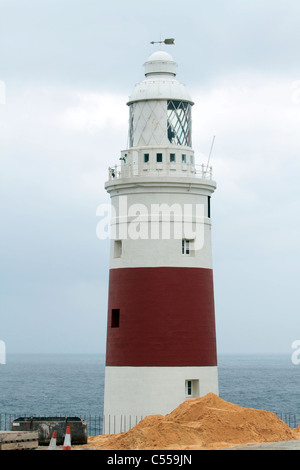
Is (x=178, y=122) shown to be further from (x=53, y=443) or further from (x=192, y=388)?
(x=53, y=443)

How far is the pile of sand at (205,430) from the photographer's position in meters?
25.1

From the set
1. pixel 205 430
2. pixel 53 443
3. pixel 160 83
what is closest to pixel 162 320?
pixel 205 430

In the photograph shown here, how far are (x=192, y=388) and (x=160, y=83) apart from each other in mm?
10804

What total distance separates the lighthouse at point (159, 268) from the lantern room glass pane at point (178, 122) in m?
0.04

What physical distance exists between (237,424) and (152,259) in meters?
7.51

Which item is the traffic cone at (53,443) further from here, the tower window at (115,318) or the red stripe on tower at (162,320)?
the tower window at (115,318)

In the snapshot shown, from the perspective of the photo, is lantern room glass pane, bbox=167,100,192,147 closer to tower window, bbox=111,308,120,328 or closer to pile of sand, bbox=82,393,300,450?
tower window, bbox=111,308,120,328

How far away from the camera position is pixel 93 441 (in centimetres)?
2869

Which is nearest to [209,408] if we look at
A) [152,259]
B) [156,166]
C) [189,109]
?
[152,259]

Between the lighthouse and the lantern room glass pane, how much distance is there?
0.04 metres

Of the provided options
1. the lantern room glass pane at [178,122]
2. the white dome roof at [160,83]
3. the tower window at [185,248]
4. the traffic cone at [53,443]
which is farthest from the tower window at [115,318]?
the white dome roof at [160,83]

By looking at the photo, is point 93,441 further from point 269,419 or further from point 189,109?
point 189,109

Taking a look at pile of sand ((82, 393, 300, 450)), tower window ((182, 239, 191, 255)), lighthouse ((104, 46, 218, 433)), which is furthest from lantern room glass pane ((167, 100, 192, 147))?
pile of sand ((82, 393, 300, 450))

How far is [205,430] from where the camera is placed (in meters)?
25.8
